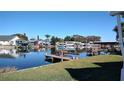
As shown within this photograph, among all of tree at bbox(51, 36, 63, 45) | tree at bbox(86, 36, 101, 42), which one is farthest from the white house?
tree at bbox(86, 36, 101, 42)

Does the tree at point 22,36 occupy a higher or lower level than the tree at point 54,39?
higher

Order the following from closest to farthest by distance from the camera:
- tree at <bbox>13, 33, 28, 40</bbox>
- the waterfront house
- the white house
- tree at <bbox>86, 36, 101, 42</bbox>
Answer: tree at <bbox>86, 36, 101, 42</bbox> → the waterfront house → the white house → tree at <bbox>13, 33, 28, 40</bbox>

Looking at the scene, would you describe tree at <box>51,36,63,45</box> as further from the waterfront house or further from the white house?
the white house

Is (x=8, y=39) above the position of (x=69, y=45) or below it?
above

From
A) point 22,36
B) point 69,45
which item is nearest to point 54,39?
point 69,45

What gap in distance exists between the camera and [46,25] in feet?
77.5

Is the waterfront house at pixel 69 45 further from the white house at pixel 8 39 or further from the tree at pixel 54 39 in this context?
the white house at pixel 8 39

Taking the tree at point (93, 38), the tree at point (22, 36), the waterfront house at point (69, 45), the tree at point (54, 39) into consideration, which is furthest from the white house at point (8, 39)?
the tree at point (93, 38)

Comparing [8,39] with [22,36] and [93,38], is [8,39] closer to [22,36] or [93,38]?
[22,36]

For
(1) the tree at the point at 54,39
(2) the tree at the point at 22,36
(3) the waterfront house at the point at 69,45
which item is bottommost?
(3) the waterfront house at the point at 69,45
